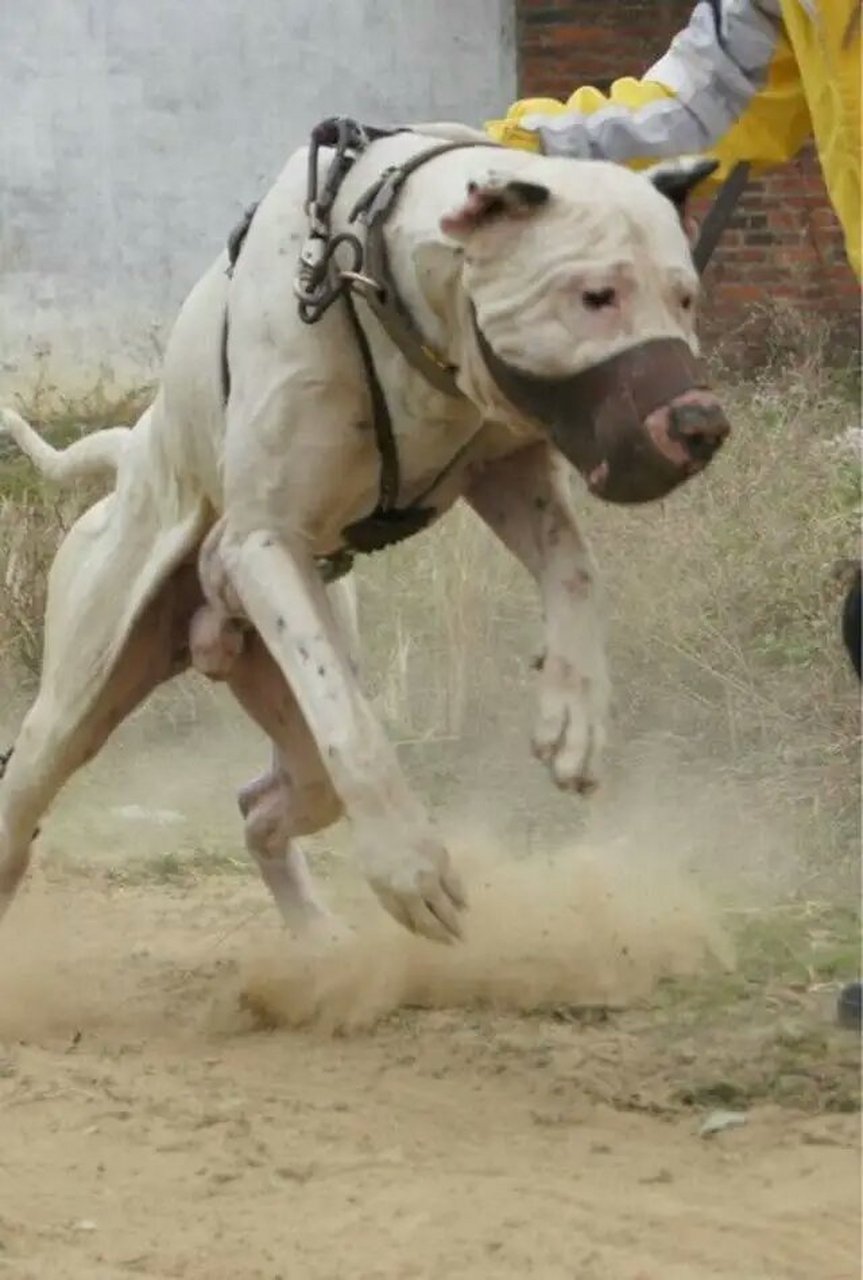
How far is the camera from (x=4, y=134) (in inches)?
469

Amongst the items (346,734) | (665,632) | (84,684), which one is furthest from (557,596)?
(665,632)

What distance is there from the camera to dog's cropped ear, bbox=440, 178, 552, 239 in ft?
12.5

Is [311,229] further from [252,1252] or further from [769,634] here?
[769,634]

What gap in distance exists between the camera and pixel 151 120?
39.3ft

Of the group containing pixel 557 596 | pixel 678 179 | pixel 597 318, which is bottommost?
pixel 557 596

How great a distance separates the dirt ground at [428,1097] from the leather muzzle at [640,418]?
1.11 m

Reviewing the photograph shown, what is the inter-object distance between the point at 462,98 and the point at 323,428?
8.00 m

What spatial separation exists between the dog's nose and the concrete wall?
8.42m

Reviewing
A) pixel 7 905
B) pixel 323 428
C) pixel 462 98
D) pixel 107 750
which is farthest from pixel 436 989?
pixel 462 98

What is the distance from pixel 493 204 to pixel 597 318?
25 cm

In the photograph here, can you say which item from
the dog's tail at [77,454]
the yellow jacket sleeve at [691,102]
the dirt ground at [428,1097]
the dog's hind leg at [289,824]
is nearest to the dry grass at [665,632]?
the dirt ground at [428,1097]

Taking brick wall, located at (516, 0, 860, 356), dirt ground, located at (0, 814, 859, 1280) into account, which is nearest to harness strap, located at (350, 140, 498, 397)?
dirt ground, located at (0, 814, 859, 1280)

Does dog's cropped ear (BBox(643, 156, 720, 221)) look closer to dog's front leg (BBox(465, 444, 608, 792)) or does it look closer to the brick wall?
dog's front leg (BBox(465, 444, 608, 792))

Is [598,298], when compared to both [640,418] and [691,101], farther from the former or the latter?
[691,101]
